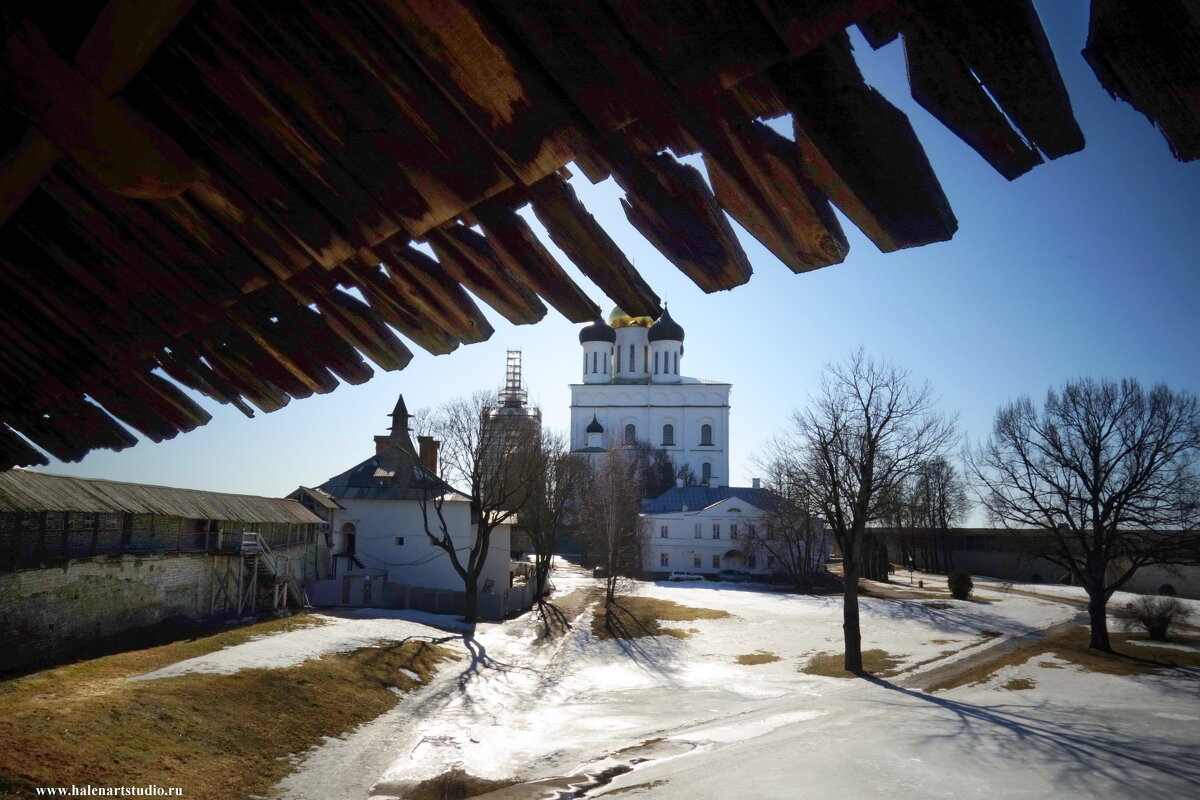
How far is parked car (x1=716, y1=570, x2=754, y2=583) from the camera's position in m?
53.2

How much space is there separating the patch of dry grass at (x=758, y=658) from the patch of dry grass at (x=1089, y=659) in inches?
231

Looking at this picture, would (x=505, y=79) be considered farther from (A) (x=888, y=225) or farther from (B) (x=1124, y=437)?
(B) (x=1124, y=437)

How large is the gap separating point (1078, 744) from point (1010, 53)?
17646mm

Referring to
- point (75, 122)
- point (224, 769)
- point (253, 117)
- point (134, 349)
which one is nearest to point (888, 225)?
point (253, 117)

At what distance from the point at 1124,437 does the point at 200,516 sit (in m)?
33.1

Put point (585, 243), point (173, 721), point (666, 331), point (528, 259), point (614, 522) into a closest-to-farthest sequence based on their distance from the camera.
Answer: point (585, 243), point (528, 259), point (173, 721), point (614, 522), point (666, 331)

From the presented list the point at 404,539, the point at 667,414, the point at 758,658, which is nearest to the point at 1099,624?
the point at 758,658

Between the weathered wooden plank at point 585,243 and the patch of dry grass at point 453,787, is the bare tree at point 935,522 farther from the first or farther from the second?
the weathered wooden plank at point 585,243

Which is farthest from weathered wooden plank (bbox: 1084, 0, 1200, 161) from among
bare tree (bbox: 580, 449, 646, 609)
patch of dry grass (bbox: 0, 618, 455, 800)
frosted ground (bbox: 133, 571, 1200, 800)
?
bare tree (bbox: 580, 449, 646, 609)

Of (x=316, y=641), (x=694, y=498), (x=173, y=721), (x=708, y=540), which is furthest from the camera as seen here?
(x=694, y=498)

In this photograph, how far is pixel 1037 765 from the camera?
43.1 ft

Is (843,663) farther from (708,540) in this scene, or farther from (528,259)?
(708,540)

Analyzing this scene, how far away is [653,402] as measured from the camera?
78562mm

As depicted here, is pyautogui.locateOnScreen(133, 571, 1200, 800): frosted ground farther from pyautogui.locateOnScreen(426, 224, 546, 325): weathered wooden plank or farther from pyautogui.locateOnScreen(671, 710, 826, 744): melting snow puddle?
pyautogui.locateOnScreen(426, 224, 546, 325): weathered wooden plank
